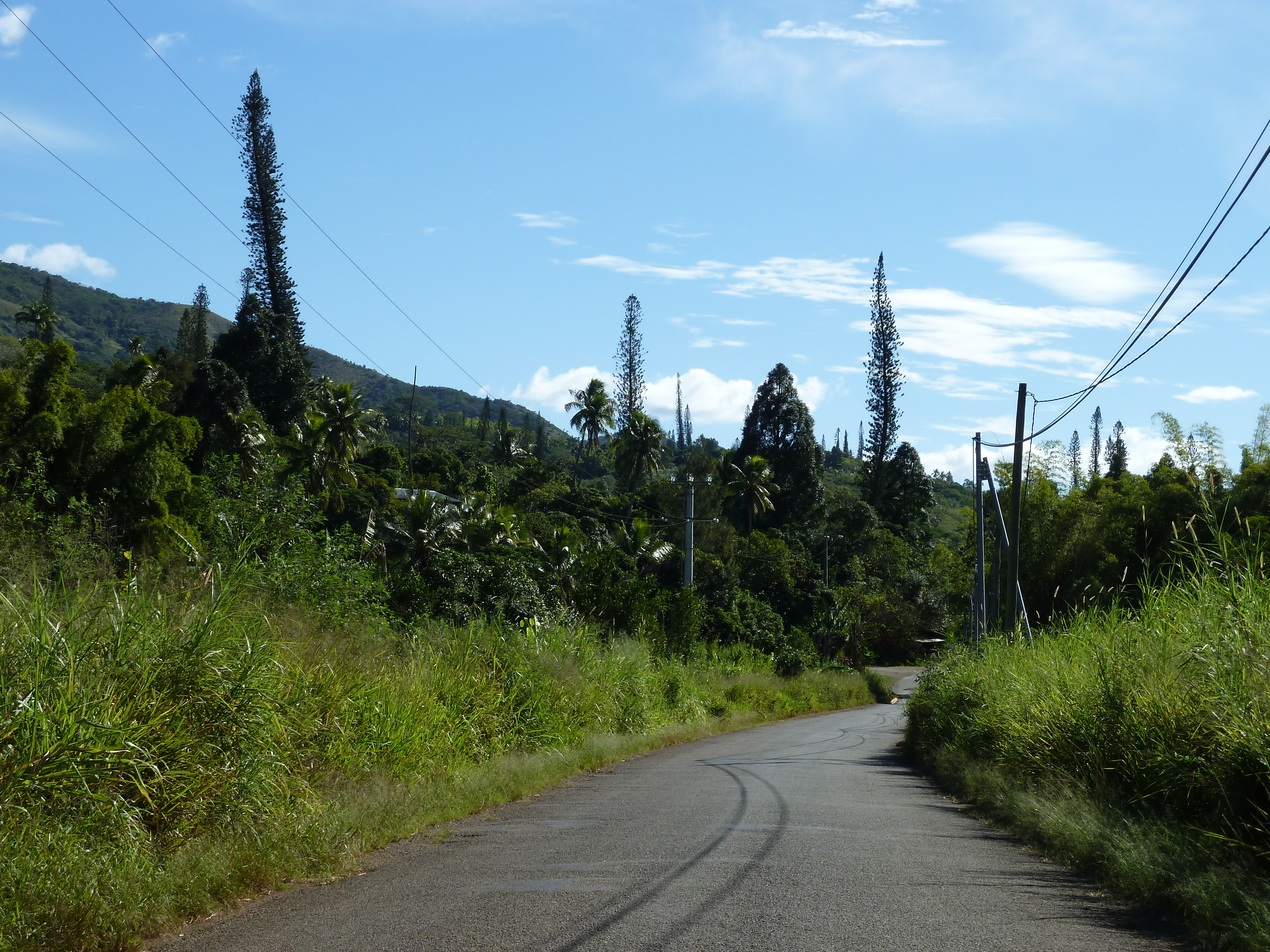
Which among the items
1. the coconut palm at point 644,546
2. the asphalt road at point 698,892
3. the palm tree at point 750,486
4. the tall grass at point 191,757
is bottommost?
the asphalt road at point 698,892

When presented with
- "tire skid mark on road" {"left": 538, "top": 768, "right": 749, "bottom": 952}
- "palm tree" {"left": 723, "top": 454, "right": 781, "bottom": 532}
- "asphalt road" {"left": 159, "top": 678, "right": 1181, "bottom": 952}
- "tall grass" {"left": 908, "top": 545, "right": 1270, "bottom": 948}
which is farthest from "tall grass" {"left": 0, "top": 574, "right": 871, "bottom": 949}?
"palm tree" {"left": 723, "top": 454, "right": 781, "bottom": 532}

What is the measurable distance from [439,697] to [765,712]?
87.9 ft

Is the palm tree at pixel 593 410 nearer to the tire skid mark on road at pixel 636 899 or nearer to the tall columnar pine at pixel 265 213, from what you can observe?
the tall columnar pine at pixel 265 213

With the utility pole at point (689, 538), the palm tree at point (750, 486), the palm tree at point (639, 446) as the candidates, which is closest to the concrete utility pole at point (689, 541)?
the utility pole at point (689, 538)

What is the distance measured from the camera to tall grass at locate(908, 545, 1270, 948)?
24.0 ft

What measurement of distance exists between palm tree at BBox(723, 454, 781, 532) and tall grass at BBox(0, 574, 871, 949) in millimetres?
57730

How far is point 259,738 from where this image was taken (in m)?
8.20

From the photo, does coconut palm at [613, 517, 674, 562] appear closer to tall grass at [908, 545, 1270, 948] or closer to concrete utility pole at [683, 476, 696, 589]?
concrete utility pole at [683, 476, 696, 589]

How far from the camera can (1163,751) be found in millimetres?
9133

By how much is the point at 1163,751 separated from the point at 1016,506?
49.8ft

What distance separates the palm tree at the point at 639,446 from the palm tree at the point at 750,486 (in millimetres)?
6229

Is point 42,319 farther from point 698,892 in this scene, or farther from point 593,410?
point 698,892

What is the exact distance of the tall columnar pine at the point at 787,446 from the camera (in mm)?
76750

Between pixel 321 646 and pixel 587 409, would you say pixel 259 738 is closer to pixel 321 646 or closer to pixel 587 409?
pixel 321 646
